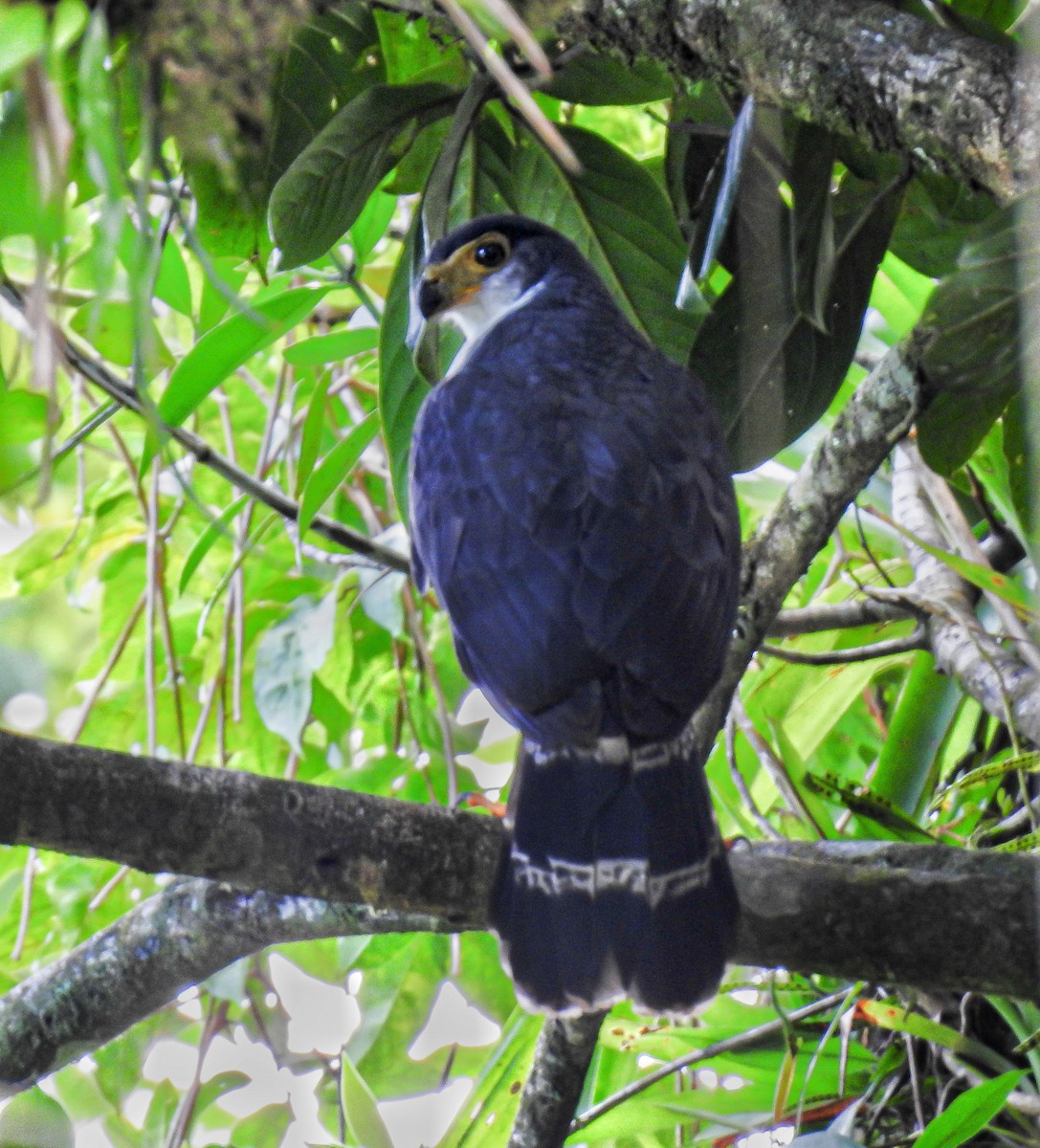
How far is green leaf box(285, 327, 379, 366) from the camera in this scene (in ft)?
8.29

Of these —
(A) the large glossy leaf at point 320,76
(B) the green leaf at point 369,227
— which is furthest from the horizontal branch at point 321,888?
(B) the green leaf at point 369,227

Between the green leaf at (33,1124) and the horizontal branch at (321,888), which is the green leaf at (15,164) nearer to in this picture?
the horizontal branch at (321,888)

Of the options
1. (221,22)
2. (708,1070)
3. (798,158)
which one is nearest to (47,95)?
(221,22)

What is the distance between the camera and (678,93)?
198 centimetres

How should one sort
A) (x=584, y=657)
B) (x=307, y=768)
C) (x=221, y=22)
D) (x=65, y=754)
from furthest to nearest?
(x=307, y=768)
(x=584, y=657)
(x=65, y=754)
(x=221, y=22)

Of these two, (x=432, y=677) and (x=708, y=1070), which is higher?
(x=432, y=677)

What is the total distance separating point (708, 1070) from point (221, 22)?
230 centimetres

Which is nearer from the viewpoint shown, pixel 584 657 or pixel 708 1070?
pixel 584 657

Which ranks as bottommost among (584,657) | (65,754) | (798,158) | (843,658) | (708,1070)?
(708,1070)

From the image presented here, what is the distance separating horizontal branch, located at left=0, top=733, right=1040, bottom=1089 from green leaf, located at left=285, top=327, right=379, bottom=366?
1131 mm

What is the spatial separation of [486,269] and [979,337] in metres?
1.00

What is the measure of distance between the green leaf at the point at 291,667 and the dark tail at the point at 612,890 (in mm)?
922

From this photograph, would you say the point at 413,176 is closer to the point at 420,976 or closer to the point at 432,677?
the point at 432,677

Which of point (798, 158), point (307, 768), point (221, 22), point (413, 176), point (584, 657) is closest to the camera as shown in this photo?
point (221, 22)
